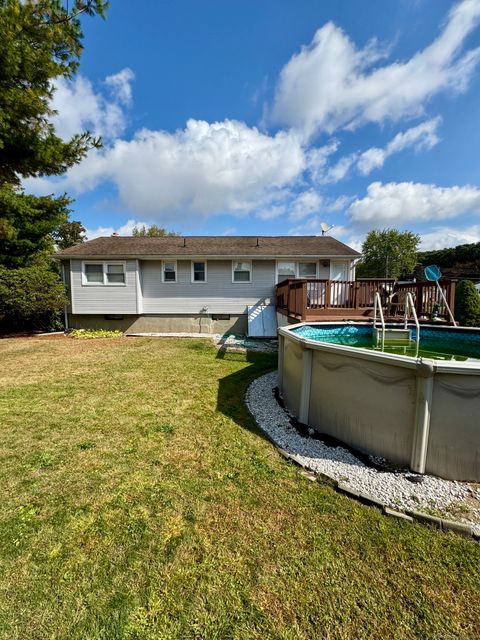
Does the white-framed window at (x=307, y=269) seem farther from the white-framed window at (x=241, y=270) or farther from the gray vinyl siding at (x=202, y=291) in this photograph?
the white-framed window at (x=241, y=270)

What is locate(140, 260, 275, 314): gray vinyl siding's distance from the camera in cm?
1295

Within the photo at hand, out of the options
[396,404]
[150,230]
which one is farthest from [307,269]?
[150,230]

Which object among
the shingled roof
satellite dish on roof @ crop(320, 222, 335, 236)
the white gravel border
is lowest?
the white gravel border

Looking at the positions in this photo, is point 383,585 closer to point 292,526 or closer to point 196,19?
point 292,526

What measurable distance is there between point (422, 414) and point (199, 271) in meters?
11.2

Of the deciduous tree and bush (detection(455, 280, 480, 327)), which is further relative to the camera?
the deciduous tree

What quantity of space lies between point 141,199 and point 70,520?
1187 inches

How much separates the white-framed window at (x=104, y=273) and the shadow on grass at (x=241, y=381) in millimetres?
5948

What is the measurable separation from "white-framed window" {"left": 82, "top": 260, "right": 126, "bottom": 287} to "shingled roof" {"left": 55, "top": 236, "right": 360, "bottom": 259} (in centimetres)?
41

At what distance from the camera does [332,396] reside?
3.74 meters

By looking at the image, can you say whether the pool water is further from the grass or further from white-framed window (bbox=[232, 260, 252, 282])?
white-framed window (bbox=[232, 260, 252, 282])

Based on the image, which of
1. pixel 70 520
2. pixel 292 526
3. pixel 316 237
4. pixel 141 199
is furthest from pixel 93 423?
pixel 141 199

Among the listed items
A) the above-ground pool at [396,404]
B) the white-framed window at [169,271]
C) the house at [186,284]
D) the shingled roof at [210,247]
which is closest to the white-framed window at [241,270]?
the house at [186,284]

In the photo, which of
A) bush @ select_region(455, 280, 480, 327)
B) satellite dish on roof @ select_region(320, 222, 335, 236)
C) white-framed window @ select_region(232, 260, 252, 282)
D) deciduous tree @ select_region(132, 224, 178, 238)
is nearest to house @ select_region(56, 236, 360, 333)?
white-framed window @ select_region(232, 260, 252, 282)
